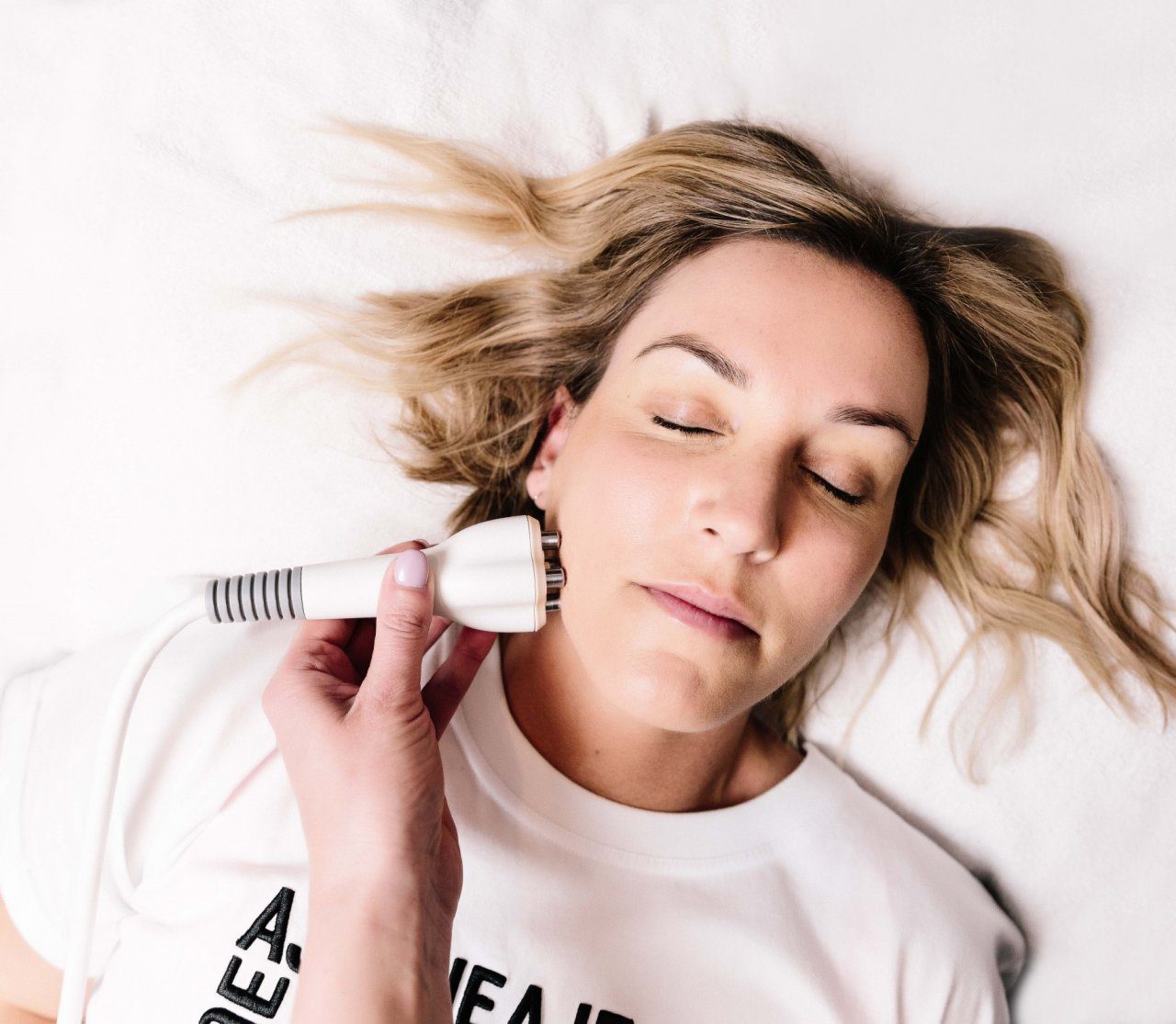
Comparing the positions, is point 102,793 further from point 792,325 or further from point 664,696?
point 792,325

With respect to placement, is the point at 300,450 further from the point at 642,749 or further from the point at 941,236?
the point at 941,236

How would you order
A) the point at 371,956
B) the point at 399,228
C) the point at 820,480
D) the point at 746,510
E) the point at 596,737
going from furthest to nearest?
the point at 399,228
the point at 596,737
the point at 820,480
the point at 746,510
the point at 371,956

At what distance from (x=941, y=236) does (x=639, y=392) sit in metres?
0.51

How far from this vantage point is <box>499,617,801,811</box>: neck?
1282 mm

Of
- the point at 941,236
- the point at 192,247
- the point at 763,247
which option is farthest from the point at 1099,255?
the point at 192,247

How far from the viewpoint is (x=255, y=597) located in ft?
3.55

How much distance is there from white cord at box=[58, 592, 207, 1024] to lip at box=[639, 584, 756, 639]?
516 mm

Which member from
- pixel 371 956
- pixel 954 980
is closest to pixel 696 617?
pixel 371 956

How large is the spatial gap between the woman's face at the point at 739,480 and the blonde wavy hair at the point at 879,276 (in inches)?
4.8

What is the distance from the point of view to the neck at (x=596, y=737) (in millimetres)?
1282

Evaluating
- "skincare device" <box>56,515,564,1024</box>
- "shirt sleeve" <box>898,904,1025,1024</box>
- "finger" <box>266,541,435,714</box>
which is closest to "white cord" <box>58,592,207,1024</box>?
"skincare device" <box>56,515,564,1024</box>

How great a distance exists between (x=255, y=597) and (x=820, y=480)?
25.8 inches

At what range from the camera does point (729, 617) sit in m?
1.09

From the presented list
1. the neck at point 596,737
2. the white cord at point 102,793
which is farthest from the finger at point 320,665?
the neck at point 596,737
